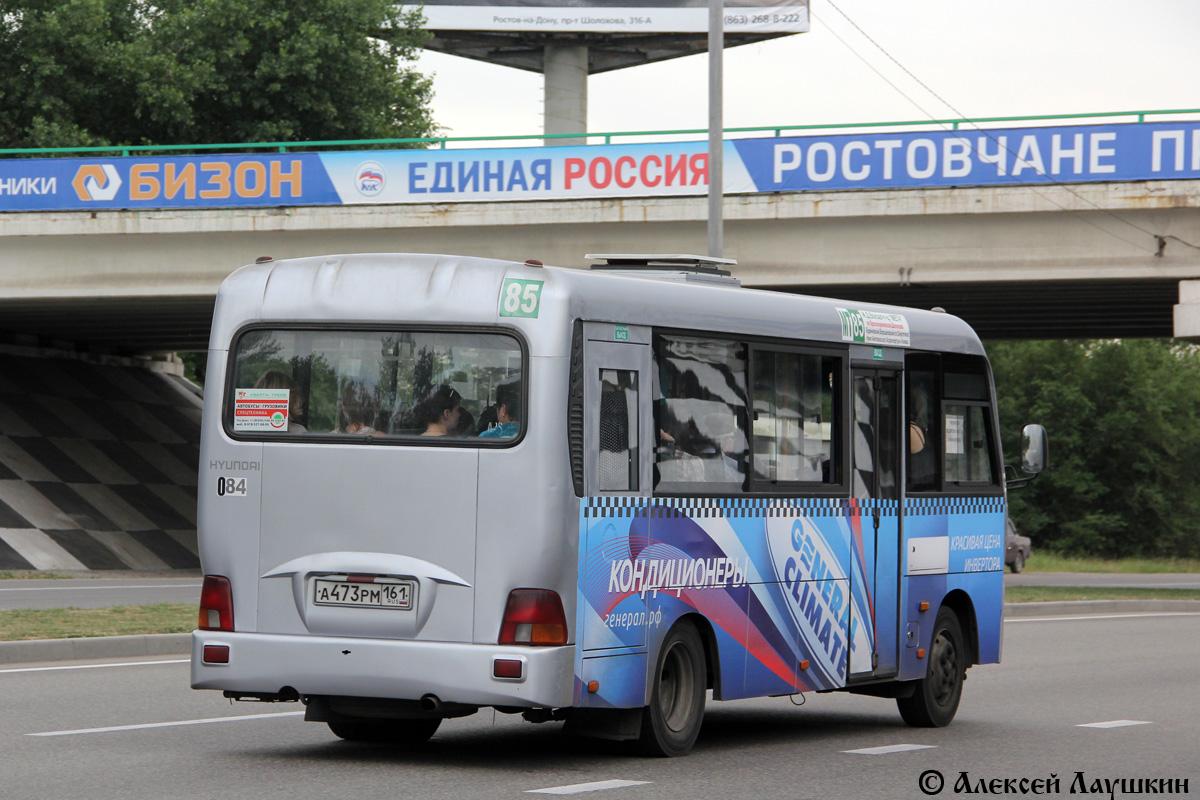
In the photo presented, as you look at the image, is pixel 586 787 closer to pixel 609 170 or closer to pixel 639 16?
pixel 609 170

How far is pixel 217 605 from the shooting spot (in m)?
9.16

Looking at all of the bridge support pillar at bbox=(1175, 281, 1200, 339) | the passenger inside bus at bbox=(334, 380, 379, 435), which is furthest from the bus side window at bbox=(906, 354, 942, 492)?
the bridge support pillar at bbox=(1175, 281, 1200, 339)

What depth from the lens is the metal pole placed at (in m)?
21.5

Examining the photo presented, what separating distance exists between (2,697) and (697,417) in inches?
207

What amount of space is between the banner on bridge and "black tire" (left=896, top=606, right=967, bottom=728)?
15.2 meters

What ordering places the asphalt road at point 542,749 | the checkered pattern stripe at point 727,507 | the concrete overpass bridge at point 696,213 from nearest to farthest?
the asphalt road at point 542,749, the checkered pattern stripe at point 727,507, the concrete overpass bridge at point 696,213

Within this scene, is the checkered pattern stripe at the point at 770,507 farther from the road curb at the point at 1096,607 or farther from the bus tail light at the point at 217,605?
the road curb at the point at 1096,607

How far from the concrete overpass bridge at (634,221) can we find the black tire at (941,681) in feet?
50.2

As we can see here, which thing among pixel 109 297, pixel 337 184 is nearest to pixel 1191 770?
pixel 337 184

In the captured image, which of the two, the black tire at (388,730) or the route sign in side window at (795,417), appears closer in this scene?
the black tire at (388,730)

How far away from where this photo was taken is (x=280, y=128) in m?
51.0

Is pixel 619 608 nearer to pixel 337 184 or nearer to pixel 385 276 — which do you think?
pixel 385 276

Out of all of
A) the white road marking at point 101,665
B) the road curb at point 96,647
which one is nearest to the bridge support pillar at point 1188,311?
the road curb at point 96,647

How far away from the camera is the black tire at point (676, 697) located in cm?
928
